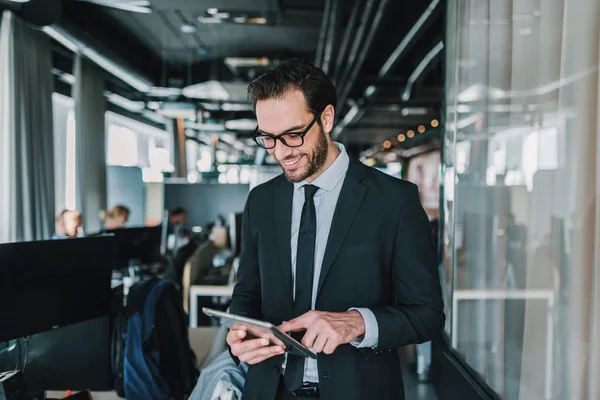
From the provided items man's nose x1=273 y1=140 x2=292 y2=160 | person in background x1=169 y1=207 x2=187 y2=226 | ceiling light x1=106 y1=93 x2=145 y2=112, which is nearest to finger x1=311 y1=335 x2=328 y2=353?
man's nose x1=273 y1=140 x2=292 y2=160

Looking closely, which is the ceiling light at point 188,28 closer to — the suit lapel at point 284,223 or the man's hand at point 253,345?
the suit lapel at point 284,223

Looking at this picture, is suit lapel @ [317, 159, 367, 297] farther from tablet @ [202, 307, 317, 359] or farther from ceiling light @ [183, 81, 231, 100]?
ceiling light @ [183, 81, 231, 100]

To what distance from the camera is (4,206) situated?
5.16m

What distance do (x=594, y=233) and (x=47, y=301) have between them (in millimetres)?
1880

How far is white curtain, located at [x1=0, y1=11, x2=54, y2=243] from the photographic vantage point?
16.9 ft

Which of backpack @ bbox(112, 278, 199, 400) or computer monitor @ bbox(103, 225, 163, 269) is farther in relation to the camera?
computer monitor @ bbox(103, 225, 163, 269)

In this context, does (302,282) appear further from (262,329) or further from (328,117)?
(328,117)

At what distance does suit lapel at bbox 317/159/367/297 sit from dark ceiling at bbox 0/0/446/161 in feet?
11.4

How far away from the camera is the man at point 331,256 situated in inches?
54.6

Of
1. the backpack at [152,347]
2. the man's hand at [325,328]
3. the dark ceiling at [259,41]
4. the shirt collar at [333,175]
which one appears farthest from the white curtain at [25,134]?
the man's hand at [325,328]

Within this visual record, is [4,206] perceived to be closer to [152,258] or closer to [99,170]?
[152,258]

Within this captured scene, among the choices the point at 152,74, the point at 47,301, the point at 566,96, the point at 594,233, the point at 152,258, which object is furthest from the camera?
the point at 152,74

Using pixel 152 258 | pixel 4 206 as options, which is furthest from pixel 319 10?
pixel 4 206

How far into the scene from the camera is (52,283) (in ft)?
6.07
